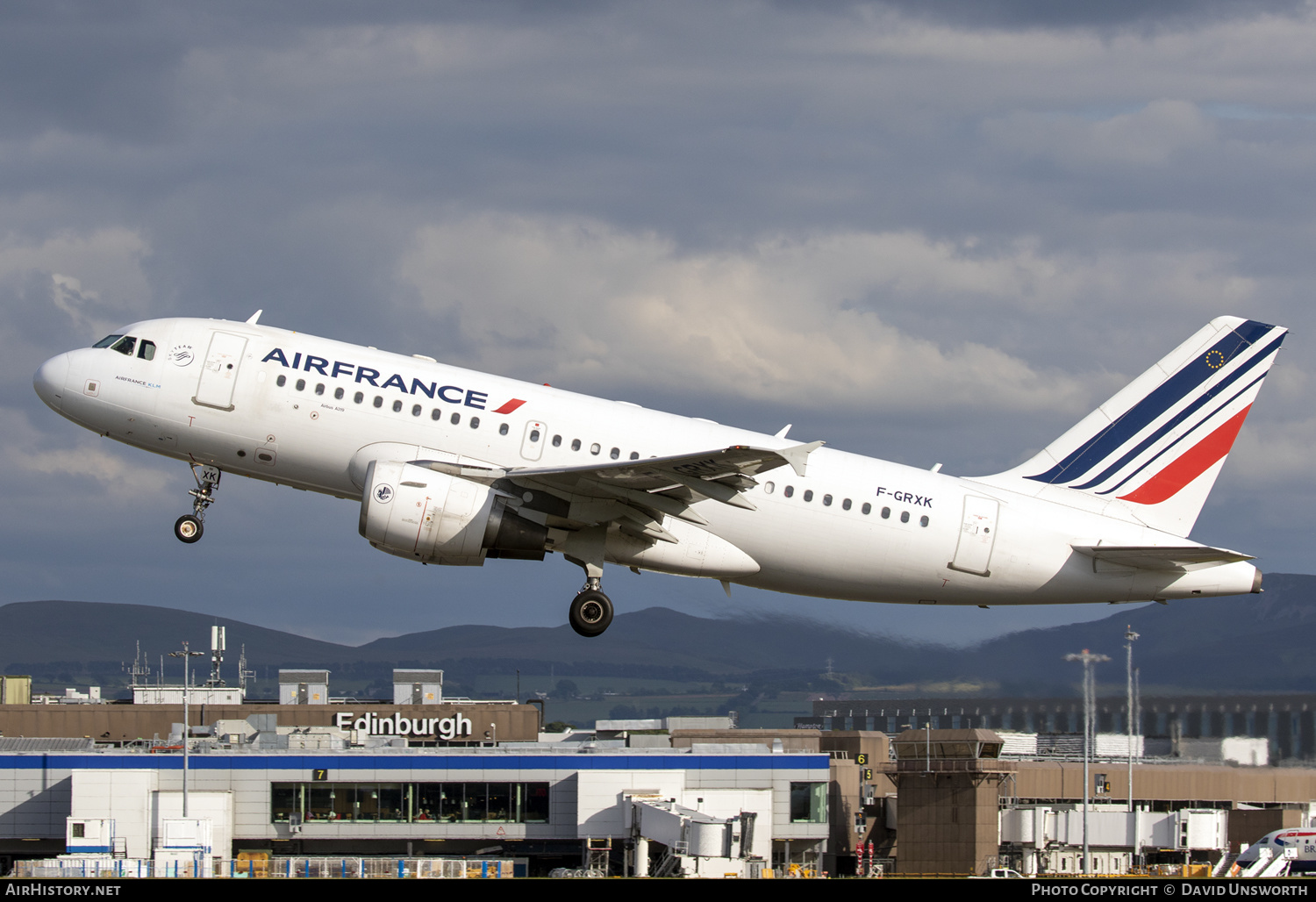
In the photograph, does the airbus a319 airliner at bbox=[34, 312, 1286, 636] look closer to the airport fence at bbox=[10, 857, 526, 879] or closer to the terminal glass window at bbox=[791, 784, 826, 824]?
the airport fence at bbox=[10, 857, 526, 879]

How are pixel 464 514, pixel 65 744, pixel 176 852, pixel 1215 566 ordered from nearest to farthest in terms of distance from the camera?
pixel 464 514
pixel 1215 566
pixel 176 852
pixel 65 744

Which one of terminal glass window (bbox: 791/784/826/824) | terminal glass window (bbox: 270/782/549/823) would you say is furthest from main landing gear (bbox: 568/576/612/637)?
terminal glass window (bbox: 791/784/826/824)

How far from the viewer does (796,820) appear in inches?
2307

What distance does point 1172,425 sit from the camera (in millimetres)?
43094

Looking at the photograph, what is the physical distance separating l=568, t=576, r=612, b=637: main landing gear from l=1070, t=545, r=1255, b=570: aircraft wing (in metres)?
11.7

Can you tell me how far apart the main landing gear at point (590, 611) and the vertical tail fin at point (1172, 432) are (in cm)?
1146

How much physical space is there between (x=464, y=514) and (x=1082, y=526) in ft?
50.5

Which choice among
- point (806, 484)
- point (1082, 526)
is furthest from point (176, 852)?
point (1082, 526)

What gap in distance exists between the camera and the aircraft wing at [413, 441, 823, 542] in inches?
1388

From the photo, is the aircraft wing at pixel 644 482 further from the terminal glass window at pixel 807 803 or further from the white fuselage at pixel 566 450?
the terminal glass window at pixel 807 803

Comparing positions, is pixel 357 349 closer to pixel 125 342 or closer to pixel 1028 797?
pixel 125 342

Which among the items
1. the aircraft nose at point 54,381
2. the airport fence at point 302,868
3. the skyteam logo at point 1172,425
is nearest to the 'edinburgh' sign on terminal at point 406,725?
the airport fence at point 302,868

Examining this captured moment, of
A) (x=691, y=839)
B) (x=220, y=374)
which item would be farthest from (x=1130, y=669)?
(x=220, y=374)

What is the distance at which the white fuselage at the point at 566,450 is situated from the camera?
126 feet
